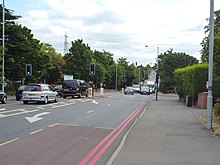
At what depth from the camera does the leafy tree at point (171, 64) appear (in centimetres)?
6912

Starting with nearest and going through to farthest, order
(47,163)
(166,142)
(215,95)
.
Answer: (47,163) → (166,142) → (215,95)

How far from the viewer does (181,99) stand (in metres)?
39.8

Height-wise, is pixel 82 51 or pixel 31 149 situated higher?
pixel 82 51

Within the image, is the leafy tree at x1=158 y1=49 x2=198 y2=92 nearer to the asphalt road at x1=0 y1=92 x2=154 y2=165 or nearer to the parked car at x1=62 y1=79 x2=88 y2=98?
the parked car at x1=62 y1=79 x2=88 y2=98

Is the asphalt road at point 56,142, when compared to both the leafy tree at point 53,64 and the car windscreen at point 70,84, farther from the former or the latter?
the leafy tree at point 53,64

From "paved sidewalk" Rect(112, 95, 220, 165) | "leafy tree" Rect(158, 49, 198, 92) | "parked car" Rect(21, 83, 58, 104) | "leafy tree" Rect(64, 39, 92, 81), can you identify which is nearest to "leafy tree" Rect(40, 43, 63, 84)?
"leafy tree" Rect(64, 39, 92, 81)

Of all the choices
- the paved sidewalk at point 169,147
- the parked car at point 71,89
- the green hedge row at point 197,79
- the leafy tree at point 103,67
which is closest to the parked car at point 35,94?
the green hedge row at point 197,79

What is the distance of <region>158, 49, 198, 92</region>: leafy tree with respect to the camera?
69.1 meters

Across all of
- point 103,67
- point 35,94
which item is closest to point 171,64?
point 103,67

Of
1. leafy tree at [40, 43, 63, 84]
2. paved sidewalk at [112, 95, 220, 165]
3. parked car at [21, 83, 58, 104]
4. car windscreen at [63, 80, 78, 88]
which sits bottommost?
paved sidewalk at [112, 95, 220, 165]

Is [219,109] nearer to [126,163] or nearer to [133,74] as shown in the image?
[126,163]

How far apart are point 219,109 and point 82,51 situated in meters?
56.0

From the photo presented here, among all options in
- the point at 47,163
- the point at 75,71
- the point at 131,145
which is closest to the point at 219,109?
the point at 131,145

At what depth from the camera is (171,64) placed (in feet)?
228
